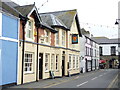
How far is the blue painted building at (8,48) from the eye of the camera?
14.2 meters

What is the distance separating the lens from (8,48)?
1491 cm

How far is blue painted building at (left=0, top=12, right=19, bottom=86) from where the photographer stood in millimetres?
14211

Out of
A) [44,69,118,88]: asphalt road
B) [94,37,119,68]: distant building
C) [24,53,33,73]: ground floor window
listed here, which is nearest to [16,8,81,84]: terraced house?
[24,53,33,73]: ground floor window

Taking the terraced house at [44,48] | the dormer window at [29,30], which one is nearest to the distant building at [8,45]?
the terraced house at [44,48]

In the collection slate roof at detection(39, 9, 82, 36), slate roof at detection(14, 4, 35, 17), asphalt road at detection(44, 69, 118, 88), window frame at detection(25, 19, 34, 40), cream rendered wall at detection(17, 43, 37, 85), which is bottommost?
asphalt road at detection(44, 69, 118, 88)

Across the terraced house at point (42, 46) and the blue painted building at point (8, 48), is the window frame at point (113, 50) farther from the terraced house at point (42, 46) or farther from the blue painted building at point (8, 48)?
the blue painted building at point (8, 48)

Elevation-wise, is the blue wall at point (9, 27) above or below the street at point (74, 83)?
above

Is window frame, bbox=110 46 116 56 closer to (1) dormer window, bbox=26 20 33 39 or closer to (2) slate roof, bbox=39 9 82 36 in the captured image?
(2) slate roof, bbox=39 9 82 36

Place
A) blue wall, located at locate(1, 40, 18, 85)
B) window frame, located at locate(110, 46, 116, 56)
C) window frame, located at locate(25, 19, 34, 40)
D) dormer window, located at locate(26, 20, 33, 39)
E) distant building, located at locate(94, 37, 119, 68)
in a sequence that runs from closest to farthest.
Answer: blue wall, located at locate(1, 40, 18, 85) < window frame, located at locate(25, 19, 34, 40) < dormer window, located at locate(26, 20, 33, 39) < distant building, located at locate(94, 37, 119, 68) < window frame, located at locate(110, 46, 116, 56)

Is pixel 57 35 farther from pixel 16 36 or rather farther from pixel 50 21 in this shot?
pixel 16 36

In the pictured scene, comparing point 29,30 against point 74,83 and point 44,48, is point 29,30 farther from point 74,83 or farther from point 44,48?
point 74,83

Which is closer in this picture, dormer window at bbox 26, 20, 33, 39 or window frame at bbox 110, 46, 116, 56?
dormer window at bbox 26, 20, 33, 39

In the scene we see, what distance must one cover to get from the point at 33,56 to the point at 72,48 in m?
11.1

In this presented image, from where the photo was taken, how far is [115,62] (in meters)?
62.4
